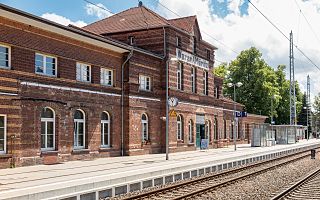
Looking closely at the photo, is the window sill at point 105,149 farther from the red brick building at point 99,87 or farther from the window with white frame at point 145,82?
the window with white frame at point 145,82

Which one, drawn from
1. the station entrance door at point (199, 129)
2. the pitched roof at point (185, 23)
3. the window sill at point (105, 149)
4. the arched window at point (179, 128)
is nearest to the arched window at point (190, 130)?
the station entrance door at point (199, 129)

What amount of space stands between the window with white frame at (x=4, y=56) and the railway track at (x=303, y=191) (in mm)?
12146

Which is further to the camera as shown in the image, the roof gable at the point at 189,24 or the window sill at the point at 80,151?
the roof gable at the point at 189,24

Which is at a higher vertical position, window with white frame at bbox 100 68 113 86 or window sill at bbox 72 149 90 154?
window with white frame at bbox 100 68 113 86

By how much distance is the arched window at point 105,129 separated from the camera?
25531mm

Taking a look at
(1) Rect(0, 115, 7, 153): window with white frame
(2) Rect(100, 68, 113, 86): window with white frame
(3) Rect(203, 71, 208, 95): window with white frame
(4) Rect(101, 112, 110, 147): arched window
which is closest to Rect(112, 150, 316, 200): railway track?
(1) Rect(0, 115, 7, 153): window with white frame

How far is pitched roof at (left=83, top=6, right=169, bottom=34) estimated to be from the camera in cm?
3297

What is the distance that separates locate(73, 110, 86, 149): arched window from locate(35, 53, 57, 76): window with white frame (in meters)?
2.65

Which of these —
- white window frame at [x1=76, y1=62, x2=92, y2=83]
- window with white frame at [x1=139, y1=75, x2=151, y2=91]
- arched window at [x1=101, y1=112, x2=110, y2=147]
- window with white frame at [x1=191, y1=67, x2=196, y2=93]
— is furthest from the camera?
window with white frame at [x1=191, y1=67, x2=196, y2=93]

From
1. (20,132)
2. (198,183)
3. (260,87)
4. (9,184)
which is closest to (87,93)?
(20,132)

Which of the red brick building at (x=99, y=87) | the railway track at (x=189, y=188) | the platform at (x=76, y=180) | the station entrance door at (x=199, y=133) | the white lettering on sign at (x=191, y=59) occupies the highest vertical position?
the white lettering on sign at (x=191, y=59)

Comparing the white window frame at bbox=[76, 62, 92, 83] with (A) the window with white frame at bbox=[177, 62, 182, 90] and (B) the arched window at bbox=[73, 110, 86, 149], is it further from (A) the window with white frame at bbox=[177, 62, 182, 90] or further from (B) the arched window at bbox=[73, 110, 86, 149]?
(A) the window with white frame at bbox=[177, 62, 182, 90]

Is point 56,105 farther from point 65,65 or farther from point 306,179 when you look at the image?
point 306,179

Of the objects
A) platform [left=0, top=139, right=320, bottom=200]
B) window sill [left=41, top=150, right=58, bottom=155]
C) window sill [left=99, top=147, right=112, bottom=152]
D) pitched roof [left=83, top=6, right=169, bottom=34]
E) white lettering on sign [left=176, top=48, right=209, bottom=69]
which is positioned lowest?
platform [left=0, top=139, right=320, bottom=200]
